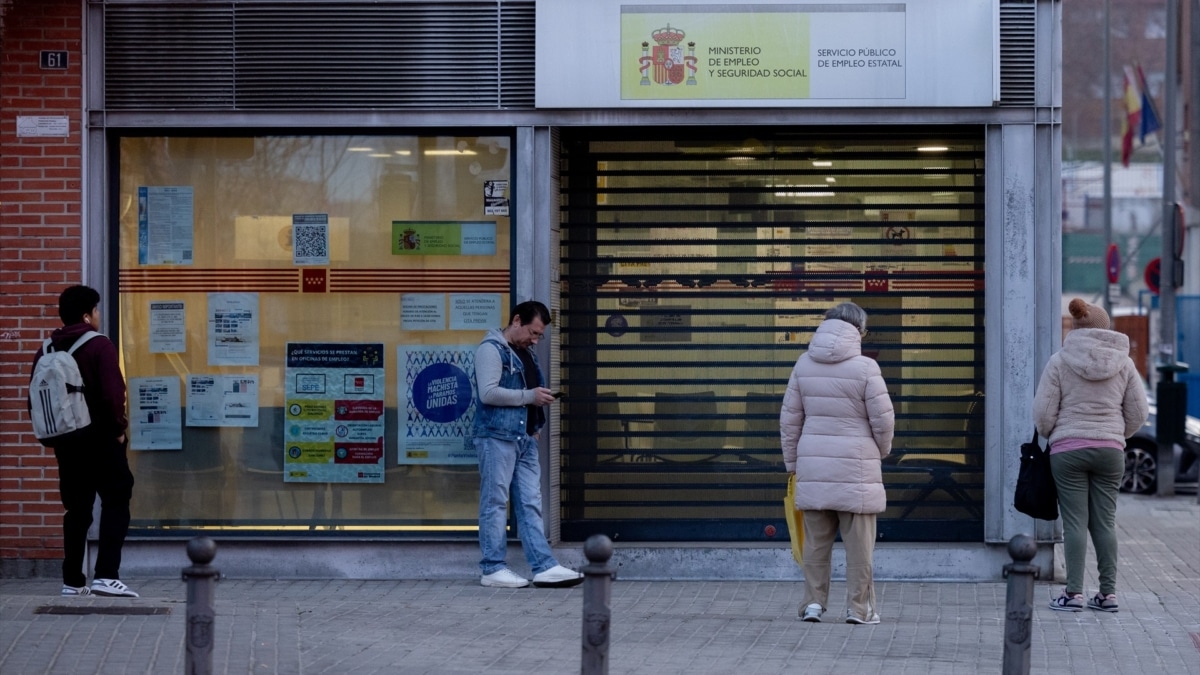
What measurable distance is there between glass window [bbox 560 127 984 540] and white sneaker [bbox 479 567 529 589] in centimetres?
85

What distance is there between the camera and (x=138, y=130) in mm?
10781

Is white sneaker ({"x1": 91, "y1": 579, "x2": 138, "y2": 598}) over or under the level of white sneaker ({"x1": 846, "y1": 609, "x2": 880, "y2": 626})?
over

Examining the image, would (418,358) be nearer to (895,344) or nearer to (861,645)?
(895,344)

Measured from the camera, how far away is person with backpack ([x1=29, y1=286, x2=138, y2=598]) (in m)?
9.22

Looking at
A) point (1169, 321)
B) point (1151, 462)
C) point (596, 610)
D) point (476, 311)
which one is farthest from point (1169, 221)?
point (596, 610)

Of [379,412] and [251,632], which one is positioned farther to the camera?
[379,412]

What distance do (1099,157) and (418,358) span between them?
58541 millimetres

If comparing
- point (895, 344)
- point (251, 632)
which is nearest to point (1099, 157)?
point (895, 344)

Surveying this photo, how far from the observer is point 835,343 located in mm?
8820

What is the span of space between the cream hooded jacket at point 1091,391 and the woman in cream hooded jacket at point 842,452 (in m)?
1.28

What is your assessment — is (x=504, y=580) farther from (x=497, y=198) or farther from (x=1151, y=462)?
(x=1151, y=462)

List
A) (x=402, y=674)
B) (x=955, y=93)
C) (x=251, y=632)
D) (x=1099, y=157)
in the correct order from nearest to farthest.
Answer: (x=402, y=674) → (x=251, y=632) → (x=955, y=93) → (x=1099, y=157)

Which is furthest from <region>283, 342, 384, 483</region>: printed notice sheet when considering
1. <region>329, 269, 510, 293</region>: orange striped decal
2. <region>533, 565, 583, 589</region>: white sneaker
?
<region>533, 565, 583, 589</region>: white sneaker

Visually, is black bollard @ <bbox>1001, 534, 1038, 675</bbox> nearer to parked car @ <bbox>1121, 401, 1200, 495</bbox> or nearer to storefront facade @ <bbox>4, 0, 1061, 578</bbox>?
storefront facade @ <bbox>4, 0, 1061, 578</bbox>
